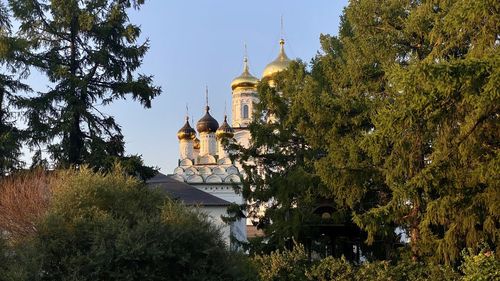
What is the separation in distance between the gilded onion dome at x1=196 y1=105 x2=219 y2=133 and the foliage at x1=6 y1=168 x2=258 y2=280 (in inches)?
1798

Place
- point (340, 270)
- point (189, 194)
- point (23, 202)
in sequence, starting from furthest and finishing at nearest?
point (189, 194) → point (23, 202) → point (340, 270)

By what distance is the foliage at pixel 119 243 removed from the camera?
957cm

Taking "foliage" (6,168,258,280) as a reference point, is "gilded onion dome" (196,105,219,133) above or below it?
above

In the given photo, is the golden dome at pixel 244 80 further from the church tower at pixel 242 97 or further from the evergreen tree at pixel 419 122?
the evergreen tree at pixel 419 122

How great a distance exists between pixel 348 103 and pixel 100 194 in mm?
7041

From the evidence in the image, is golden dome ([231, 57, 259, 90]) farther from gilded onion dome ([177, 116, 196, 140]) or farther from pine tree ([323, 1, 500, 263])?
pine tree ([323, 1, 500, 263])

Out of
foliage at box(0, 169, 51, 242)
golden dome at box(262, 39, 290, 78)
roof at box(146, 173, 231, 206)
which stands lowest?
foliage at box(0, 169, 51, 242)

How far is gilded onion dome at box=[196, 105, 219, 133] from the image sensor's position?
186ft

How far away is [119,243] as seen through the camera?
955 cm

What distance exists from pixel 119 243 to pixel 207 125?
155 ft

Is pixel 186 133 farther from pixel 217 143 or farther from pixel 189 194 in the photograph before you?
pixel 189 194

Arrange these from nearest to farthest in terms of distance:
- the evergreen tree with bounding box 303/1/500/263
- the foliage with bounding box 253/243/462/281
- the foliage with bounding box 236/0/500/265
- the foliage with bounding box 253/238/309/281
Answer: the evergreen tree with bounding box 303/1/500/263
the foliage with bounding box 236/0/500/265
the foliage with bounding box 253/243/462/281
the foliage with bounding box 253/238/309/281

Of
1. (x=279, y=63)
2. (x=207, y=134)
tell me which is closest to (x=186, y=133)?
(x=207, y=134)

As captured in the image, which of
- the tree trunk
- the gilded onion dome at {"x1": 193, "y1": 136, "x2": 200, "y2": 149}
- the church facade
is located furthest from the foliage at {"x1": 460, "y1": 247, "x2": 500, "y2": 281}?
the gilded onion dome at {"x1": 193, "y1": 136, "x2": 200, "y2": 149}
